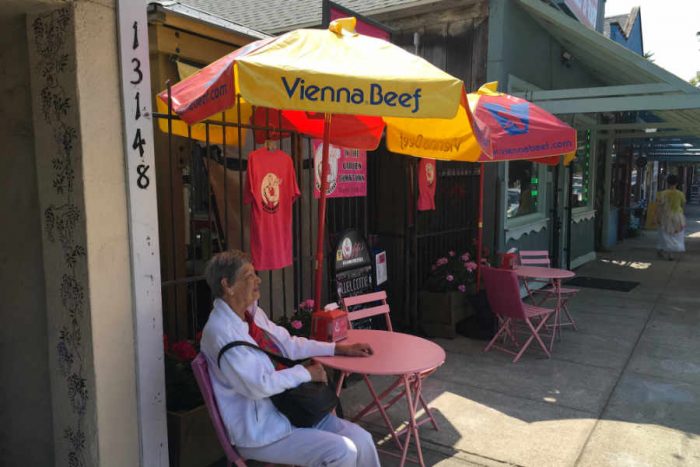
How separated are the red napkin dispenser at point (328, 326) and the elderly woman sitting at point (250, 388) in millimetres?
576

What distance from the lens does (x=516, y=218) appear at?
830 centimetres

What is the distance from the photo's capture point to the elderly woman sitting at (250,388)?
7.84 ft

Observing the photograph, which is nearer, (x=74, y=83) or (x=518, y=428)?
(x=74, y=83)

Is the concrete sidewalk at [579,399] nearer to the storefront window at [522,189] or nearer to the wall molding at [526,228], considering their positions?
the wall molding at [526,228]

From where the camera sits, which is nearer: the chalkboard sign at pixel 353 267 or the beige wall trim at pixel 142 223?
the beige wall trim at pixel 142 223

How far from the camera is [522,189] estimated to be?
28.4ft

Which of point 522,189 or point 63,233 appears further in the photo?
point 522,189

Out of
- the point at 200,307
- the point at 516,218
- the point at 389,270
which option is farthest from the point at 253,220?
the point at 516,218

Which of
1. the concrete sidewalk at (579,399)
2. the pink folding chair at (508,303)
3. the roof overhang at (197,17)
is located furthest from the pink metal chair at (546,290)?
the roof overhang at (197,17)

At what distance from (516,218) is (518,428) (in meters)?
4.85

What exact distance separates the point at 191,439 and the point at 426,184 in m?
3.79

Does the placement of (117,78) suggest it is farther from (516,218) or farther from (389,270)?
(516,218)

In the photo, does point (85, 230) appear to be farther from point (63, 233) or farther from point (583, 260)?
point (583, 260)

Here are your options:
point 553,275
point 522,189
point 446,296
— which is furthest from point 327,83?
point 522,189
